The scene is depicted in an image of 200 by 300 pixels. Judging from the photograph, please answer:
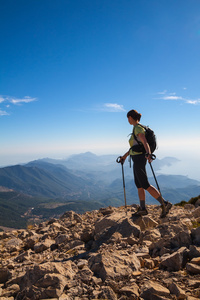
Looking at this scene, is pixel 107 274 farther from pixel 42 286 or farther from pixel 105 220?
pixel 105 220

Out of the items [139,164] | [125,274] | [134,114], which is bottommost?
[125,274]

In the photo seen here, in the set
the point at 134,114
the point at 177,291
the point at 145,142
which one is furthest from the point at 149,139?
the point at 177,291

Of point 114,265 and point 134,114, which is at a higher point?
point 134,114

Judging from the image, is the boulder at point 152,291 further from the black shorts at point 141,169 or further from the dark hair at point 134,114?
the dark hair at point 134,114

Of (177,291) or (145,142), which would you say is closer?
(177,291)

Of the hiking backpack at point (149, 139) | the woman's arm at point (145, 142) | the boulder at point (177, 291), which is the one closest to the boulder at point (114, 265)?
the boulder at point (177, 291)

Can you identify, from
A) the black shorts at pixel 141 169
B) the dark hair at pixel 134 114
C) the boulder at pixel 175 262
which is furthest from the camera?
the dark hair at pixel 134 114

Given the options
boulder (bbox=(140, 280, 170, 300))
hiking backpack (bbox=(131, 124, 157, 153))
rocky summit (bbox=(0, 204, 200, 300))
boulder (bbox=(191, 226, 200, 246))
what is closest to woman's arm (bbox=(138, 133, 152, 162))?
hiking backpack (bbox=(131, 124, 157, 153))

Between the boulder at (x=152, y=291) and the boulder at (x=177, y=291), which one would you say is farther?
the boulder at (x=152, y=291)

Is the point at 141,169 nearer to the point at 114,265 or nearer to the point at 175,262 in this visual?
the point at 175,262

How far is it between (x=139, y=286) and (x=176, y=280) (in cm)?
61

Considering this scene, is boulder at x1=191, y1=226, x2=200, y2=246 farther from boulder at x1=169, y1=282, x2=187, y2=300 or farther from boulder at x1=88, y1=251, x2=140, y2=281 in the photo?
boulder at x1=169, y1=282, x2=187, y2=300

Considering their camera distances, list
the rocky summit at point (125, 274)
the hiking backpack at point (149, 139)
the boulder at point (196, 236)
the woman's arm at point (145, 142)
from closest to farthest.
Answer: the rocky summit at point (125, 274) → the boulder at point (196, 236) → the woman's arm at point (145, 142) → the hiking backpack at point (149, 139)

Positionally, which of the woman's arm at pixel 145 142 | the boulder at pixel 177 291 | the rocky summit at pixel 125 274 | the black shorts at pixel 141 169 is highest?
the woman's arm at pixel 145 142
